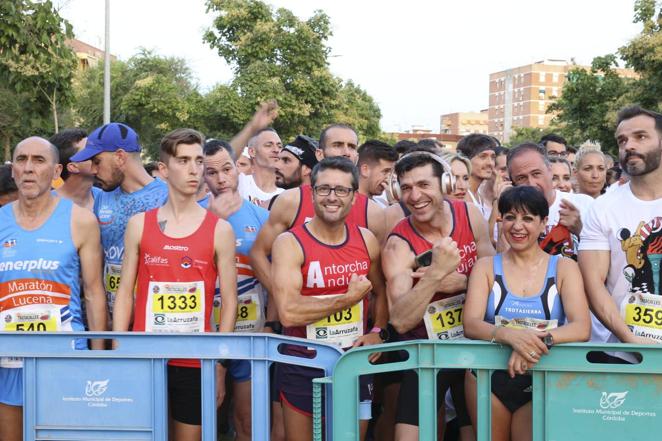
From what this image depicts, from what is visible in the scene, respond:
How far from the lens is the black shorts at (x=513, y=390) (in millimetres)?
3430

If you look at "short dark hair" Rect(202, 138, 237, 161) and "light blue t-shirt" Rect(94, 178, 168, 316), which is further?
"short dark hair" Rect(202, 138, 237, 161)

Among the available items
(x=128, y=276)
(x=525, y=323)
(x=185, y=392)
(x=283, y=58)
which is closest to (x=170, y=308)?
(x=128, y=276)

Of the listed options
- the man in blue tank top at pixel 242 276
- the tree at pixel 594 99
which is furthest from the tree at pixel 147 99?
the man in blue tank top at pixel 242 276

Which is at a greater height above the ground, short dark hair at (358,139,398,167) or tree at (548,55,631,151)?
tree at (548,55,631,151)

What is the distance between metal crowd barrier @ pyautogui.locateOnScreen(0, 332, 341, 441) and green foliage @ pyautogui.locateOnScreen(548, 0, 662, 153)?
2391 cm

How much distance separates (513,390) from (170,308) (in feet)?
6.06

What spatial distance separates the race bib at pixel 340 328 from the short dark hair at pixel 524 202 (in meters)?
0.95

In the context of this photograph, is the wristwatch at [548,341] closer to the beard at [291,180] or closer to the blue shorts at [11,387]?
the blue shorts at [11,387]

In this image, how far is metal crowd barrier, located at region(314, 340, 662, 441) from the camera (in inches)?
112

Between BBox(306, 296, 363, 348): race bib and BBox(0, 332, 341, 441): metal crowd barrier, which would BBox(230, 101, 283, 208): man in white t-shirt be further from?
BBox(0, 332, 341, 441): metal crowd barrier

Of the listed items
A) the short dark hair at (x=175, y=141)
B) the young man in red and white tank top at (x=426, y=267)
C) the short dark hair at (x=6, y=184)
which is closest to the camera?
the young man in red and white tank top at (x=426, y=267)

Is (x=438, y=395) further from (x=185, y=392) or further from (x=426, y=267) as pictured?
(x=185, y=392)

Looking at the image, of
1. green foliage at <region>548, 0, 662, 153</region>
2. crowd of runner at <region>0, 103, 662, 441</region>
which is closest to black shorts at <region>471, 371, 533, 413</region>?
crowd of runner at <region>0, 103, 662, 441</region>

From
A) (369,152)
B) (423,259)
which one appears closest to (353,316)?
(423,259)
